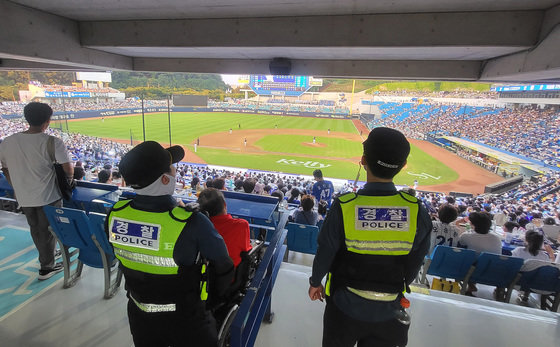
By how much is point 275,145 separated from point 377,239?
2621 centimetres

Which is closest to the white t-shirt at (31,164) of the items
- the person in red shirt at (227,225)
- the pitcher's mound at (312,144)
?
the person in red shirt at (227,225)

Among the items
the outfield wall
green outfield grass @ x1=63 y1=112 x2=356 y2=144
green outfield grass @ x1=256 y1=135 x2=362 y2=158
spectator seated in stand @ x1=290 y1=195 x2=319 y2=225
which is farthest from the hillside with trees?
spectator seated in stand @ x1=290 y1=195 x2=319 y2=225

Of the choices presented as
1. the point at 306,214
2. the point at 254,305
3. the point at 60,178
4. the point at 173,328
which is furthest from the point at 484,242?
the point at 60,178

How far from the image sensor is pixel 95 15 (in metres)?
3.78

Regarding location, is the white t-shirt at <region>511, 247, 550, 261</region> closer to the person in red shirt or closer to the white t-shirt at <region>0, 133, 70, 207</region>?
the person in red shirt

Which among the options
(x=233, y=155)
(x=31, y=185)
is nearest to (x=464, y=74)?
(x=31, y=185)

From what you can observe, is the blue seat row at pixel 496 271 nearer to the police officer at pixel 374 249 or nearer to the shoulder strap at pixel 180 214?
the police officer at pixel 374 249

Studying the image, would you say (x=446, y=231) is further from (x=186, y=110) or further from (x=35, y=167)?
(x=186, y=110)

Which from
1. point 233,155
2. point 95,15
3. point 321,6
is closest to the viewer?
point 321,6

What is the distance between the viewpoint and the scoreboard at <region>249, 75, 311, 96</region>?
5473cm

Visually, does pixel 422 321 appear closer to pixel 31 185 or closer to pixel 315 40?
pixel 315 40

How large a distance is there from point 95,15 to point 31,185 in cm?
229

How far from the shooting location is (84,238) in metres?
2.98

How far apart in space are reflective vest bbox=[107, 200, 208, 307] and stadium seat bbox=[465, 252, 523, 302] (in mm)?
3431
